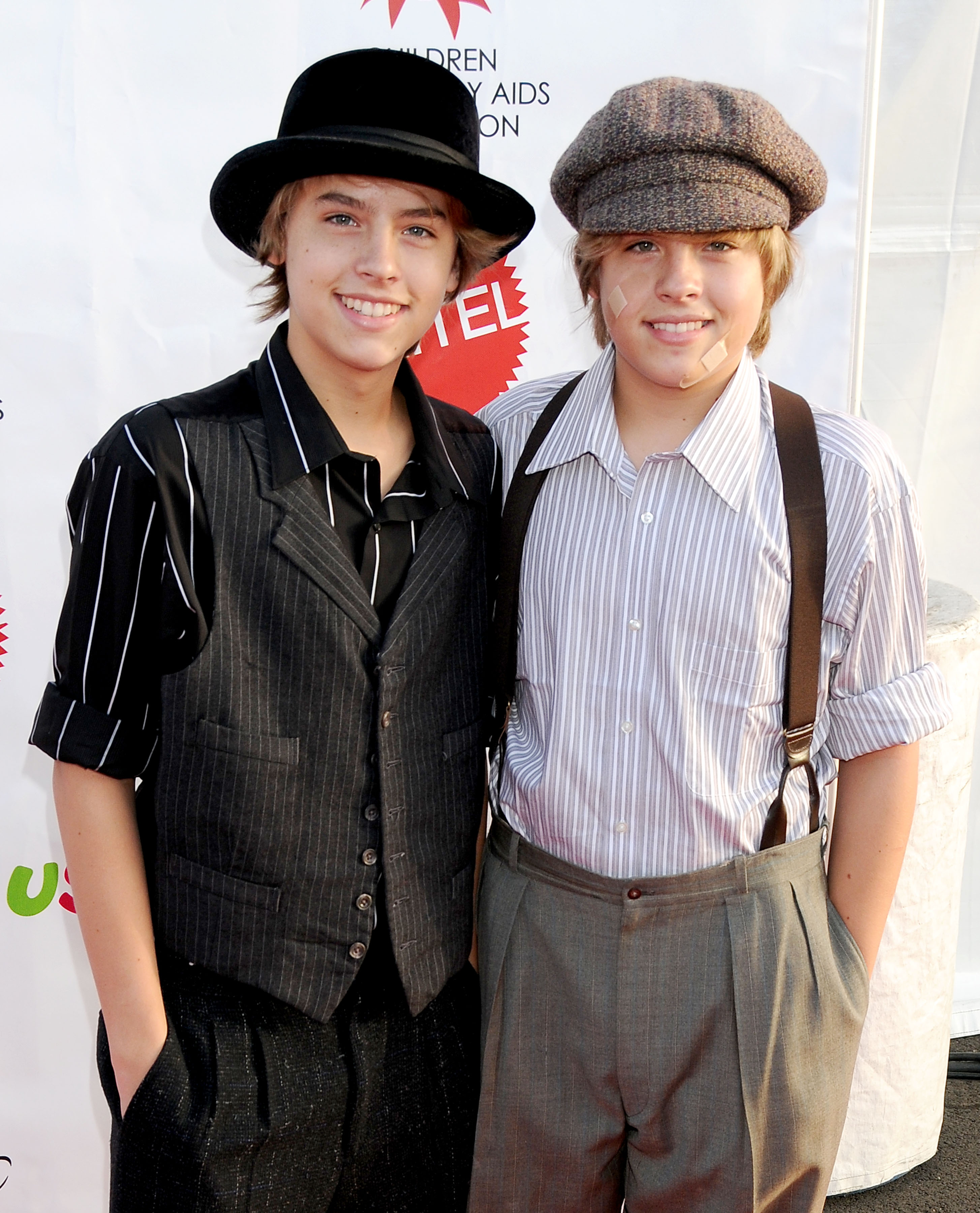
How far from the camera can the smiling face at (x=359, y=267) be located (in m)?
1.30

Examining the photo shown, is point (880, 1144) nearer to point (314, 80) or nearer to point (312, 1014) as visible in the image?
point (312, 1014)

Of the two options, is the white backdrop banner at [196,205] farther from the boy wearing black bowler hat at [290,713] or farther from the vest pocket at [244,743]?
the vest pocket at [244,743]

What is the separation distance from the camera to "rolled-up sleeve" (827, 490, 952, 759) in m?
1.36

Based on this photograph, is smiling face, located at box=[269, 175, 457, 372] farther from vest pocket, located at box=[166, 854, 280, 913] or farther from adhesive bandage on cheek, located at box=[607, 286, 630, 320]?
vest pocket, located at box=[166, 854, 280, 913]

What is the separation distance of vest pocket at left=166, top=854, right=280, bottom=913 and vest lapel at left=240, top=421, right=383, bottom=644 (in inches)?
12.5

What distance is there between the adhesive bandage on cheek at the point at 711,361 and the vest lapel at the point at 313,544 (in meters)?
0.48

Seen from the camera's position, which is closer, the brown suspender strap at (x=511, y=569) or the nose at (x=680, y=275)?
the nose at (x=680, y=275)

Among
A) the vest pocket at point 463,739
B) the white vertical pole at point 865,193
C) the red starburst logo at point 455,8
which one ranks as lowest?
the vest pocket at point 463,739

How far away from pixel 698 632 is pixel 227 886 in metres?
0.64

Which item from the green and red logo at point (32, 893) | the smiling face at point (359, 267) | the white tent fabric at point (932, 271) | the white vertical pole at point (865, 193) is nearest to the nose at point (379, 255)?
the smiling face at point (359, 267)

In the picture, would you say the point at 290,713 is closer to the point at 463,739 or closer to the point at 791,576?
the point at 463,739

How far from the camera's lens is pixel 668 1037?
4.50ft

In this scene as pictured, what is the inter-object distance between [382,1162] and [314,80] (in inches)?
52.6

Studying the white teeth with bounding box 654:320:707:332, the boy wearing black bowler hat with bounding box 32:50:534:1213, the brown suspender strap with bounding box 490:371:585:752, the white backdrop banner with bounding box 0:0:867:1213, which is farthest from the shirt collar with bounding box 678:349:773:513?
the white backdrop banner with bounding box 0:0:867:1213
